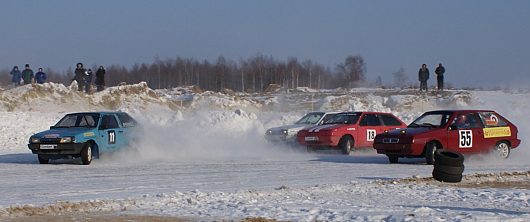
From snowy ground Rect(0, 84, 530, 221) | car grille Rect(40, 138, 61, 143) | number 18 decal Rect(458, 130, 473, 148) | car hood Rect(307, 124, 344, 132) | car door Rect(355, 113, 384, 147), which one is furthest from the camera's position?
car door Rect(355, 113, 384, 147)

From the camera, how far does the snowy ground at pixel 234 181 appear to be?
469 inches

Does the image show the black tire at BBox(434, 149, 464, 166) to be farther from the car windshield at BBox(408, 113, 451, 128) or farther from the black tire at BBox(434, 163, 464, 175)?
the car windshield at BBox(408, 113, 451, 128)

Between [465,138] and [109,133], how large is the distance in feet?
29.5

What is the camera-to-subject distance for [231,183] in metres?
16.1

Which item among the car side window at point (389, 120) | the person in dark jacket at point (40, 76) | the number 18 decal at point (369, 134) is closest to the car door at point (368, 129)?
the number 18 decal at point (369, 134)

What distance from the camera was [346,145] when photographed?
980 inches

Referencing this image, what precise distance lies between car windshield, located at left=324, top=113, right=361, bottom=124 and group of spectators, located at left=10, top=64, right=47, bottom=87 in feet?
78.0

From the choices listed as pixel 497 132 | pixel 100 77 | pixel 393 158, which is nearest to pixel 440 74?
pixel 100 77

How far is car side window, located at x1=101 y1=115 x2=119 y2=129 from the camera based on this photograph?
73.6ft

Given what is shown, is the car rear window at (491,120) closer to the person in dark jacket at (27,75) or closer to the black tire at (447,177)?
the black tire at (447,177)

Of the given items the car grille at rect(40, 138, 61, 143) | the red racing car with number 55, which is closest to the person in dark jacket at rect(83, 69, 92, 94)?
the car grille at rect(40, 138, 61, 143)

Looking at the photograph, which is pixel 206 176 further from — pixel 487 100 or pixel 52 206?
pixel 487 100

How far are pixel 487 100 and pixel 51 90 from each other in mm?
22199

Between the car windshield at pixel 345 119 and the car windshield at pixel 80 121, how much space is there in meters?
7.33
